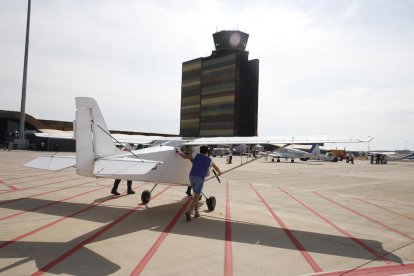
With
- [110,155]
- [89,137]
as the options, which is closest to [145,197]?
[110,155]

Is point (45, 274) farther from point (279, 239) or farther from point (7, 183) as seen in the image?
point (7, 183)

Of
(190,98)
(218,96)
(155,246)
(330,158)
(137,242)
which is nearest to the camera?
(155,246)

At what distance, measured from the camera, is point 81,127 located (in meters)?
9.48

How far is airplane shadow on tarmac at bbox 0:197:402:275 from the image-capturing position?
5.66m

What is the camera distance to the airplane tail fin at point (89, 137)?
367 inches

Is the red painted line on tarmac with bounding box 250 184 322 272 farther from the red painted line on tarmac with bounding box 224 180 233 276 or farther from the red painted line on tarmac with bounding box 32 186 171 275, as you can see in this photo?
the red painted line on tarmac with bounding box 32 186 171 275

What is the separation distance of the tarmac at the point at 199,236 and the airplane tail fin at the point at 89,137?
4.82ft

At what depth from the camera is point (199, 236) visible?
302 inches

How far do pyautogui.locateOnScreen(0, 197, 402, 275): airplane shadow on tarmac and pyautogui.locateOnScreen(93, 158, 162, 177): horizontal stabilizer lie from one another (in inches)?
52.0

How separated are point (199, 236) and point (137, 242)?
141 centimetres

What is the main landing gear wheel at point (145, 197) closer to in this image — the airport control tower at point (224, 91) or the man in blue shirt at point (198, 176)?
the man in blue shirt at point (198, 176)

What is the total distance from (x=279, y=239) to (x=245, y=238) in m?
0.75

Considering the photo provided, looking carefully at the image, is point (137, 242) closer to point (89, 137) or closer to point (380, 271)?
point (89, 137)

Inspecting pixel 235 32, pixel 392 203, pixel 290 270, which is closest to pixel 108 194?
pixel 290 270
